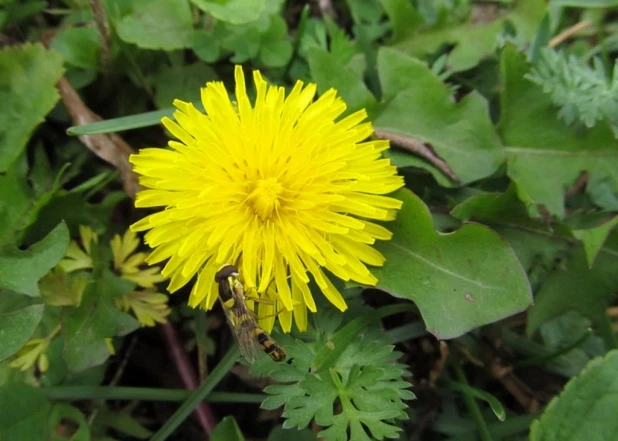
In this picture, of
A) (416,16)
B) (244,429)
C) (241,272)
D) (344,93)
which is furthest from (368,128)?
(244,429)

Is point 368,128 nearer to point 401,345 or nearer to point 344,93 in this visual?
point 344,93

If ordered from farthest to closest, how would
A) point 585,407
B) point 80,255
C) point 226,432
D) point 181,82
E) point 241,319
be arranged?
point 181,82 → point 80,255 → point 226,432 → point 585,407 → point 241,319

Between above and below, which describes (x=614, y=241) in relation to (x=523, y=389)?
above

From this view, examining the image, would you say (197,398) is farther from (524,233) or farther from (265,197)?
(524,233)

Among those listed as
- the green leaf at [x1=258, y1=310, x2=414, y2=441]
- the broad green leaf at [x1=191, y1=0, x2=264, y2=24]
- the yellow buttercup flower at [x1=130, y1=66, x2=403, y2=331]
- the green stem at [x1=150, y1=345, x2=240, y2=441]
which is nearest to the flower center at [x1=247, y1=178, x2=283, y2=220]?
the yellow buttercup flower at [x1=130, y1=66, x2=403, y2=331]

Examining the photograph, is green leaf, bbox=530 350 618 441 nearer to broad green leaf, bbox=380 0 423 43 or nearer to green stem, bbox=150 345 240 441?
green stem, bbox=150 345 240 441

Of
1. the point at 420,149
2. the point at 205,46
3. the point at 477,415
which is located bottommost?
the point at 477,415

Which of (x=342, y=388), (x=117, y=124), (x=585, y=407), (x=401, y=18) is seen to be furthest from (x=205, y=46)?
(x=585, y=407)
